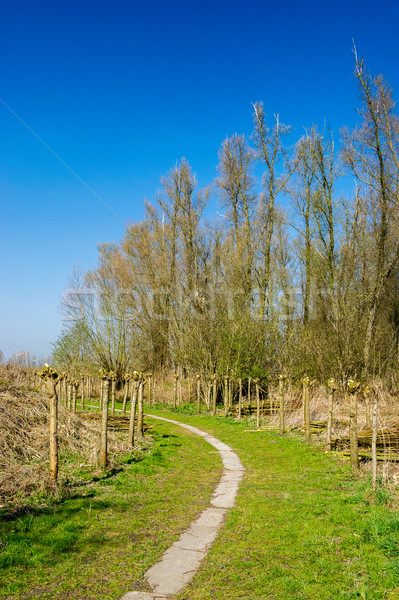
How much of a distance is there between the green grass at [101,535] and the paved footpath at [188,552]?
13cm

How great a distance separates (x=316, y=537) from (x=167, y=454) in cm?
594

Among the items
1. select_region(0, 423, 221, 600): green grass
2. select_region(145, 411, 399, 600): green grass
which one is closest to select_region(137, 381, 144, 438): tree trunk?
select_region(0, 423, 221, 600): green grass

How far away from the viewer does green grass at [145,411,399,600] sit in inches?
167

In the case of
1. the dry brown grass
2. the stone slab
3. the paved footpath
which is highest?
the dry brown grass

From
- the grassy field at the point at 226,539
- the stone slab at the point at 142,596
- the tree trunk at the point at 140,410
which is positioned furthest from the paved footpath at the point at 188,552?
the tree trunk at the point at 140,410

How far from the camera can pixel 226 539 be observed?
Answer: 18.2 ft

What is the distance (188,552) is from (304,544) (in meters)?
1.40

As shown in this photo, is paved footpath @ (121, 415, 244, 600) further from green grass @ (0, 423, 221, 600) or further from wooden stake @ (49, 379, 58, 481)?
wooden stake @ (49, 379, 58, 481)

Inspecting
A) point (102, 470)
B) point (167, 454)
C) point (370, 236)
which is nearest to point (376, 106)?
point (370, 236)

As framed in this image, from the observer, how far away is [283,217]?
28766mm

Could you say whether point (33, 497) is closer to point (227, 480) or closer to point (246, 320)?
point (227, 480)

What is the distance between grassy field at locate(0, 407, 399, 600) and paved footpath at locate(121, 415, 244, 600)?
11 cm

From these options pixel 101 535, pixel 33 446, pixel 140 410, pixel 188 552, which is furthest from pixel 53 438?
pixel 140 410

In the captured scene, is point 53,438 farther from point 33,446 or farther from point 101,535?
point 101,535
